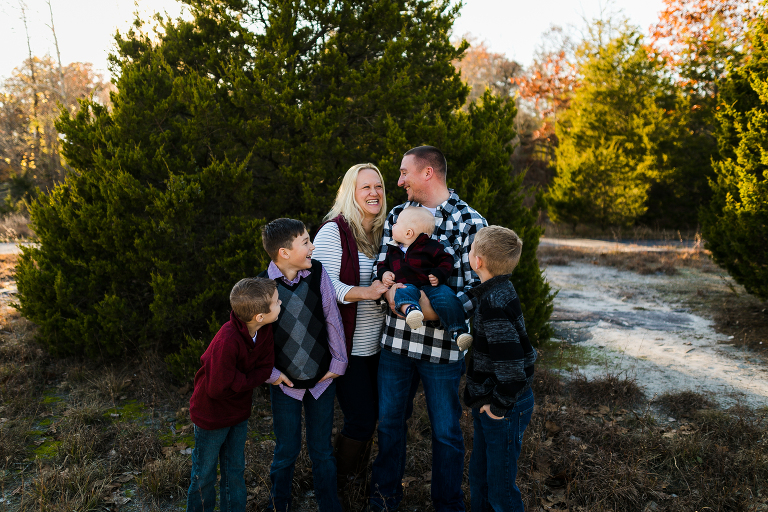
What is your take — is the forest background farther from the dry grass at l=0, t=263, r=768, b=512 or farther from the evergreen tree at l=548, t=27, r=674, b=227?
the evergreen tree at l=548, t=27, r=674, b=227

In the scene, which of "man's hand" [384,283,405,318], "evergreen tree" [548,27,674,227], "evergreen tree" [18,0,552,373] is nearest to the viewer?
"man's hand" [384,283,405,318]

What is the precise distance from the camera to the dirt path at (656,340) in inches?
190

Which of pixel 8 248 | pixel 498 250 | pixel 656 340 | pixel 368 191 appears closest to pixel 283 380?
pixel 368 191

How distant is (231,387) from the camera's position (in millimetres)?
2305

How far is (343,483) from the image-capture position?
291cm

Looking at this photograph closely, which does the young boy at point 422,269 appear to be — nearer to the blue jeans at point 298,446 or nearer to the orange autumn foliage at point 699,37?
the blue jeans at point 298,446

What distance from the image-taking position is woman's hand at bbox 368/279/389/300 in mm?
2514

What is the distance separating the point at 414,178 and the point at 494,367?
3.83ft

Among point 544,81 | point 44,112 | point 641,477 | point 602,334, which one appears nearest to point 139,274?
point 641,477

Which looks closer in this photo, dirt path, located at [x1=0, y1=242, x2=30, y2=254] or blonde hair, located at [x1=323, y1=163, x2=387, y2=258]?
blonde hair, located at [x1=323, y1=163, x2=387, y2=258]

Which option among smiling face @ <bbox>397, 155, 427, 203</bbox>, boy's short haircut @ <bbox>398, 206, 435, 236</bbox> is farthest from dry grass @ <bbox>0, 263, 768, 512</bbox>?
smiling face @ <bbox>397, 155, 427, 203</bbox>

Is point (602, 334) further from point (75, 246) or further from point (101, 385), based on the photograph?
point (75, 246)

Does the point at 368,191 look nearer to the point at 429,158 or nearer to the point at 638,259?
the point at 429,158

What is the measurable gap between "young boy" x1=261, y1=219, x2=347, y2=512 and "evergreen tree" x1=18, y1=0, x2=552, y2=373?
1837 millimetres
